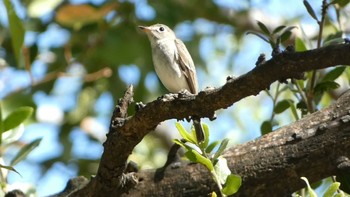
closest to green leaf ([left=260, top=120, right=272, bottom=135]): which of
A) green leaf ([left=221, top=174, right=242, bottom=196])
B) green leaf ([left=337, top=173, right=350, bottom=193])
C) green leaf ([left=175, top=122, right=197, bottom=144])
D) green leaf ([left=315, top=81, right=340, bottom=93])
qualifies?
green leaf ([left=315, top=81, right=340, bottom=93])

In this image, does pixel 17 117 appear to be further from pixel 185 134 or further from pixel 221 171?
pixel 221 171

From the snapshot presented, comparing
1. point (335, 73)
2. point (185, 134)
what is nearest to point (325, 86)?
point (335, 73)

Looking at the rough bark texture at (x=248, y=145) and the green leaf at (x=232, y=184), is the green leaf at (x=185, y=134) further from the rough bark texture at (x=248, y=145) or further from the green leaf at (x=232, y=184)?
the green leaf at (x=232, y=184)

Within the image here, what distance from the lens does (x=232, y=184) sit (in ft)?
6.10

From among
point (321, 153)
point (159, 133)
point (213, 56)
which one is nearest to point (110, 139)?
point (321, 153)

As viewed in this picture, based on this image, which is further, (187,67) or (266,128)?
(187,67)

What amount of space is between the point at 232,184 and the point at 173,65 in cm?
198

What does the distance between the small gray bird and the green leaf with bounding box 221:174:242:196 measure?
1.78m

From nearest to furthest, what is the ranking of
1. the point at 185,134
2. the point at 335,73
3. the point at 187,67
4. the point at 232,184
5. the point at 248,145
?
the point at 232,184
the point at 185,134
the point at 248,145
the point at 335,73
the point at 187,67

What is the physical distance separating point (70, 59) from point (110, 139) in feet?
5.65

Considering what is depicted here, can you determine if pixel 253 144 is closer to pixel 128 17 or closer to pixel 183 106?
pixel 183 106

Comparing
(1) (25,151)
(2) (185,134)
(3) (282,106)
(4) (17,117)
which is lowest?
A: (1) (25,151)

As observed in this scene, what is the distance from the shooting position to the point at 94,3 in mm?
4273

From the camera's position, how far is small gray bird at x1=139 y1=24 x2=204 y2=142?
3713 mm
